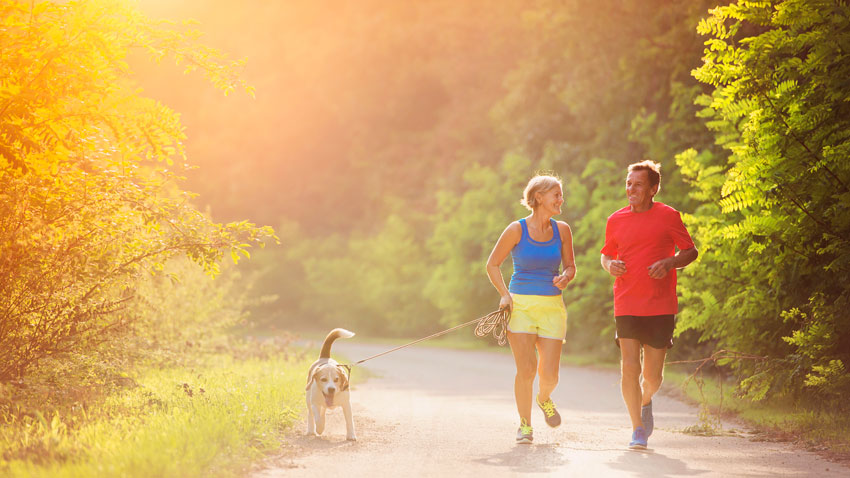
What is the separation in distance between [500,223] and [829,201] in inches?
917

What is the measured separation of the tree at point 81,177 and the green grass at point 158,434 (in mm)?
1027

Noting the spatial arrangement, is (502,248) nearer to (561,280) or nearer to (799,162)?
(561,280)

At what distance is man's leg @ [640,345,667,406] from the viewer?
8.34 metres

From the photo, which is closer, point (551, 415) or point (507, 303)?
point (507, 303)

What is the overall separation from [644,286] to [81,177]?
5443 mm

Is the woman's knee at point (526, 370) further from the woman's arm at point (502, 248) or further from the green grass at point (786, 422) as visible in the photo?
the green grass at point (786, 422)

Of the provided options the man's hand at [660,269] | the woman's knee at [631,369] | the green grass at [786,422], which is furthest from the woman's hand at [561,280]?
the green grass at [786,422]

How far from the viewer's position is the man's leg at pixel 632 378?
27.0 ft

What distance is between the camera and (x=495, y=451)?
323 inches

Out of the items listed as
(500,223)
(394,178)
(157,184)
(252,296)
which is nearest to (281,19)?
(394,178)

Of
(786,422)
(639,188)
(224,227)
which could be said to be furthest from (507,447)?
(224,227)

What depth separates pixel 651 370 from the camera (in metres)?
8.36

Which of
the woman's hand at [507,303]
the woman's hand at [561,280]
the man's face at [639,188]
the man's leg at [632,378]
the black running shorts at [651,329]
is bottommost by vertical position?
the man's leg at [632,378]

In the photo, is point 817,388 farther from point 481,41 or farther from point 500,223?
point 481,41
